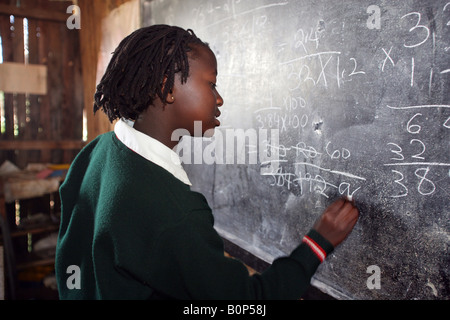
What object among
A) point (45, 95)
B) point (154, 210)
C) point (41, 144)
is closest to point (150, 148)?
point (154, 210)

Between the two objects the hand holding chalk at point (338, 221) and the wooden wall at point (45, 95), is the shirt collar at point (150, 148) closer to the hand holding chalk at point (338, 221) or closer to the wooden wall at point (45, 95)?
the hand holding chalk at point (338, 221)

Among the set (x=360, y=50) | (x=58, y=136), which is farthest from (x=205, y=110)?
(x=58, y=136)

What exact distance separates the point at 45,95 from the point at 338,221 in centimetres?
383

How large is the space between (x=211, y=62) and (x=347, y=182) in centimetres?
61

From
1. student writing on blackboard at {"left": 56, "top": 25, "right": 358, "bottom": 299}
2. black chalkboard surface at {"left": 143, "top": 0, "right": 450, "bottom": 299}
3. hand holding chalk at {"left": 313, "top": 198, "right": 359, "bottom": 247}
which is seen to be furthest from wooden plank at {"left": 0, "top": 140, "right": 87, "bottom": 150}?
hand holding chalk at {"left": 313, "top": 198, "right": 359, "bottom": 247}

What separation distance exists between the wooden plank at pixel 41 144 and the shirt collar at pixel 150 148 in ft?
11.0

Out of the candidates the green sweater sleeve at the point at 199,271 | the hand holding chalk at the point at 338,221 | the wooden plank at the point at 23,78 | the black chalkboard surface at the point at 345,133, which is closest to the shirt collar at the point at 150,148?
the green sweater sleeve at the point at 199,271

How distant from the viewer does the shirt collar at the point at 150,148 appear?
860mm

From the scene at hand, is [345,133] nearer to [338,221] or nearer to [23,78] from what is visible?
[338,221]

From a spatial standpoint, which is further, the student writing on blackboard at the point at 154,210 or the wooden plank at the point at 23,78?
the wooden plank at the point at 23,78

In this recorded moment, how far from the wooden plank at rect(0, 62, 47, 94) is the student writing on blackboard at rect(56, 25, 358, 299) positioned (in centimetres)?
327

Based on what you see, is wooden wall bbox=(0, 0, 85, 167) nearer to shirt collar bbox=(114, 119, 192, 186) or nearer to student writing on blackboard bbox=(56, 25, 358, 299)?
student writing on blackboard bbox=(56, 25, 358, 299)

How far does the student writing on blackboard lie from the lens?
28.6 inches

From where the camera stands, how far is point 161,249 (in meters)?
0.72
